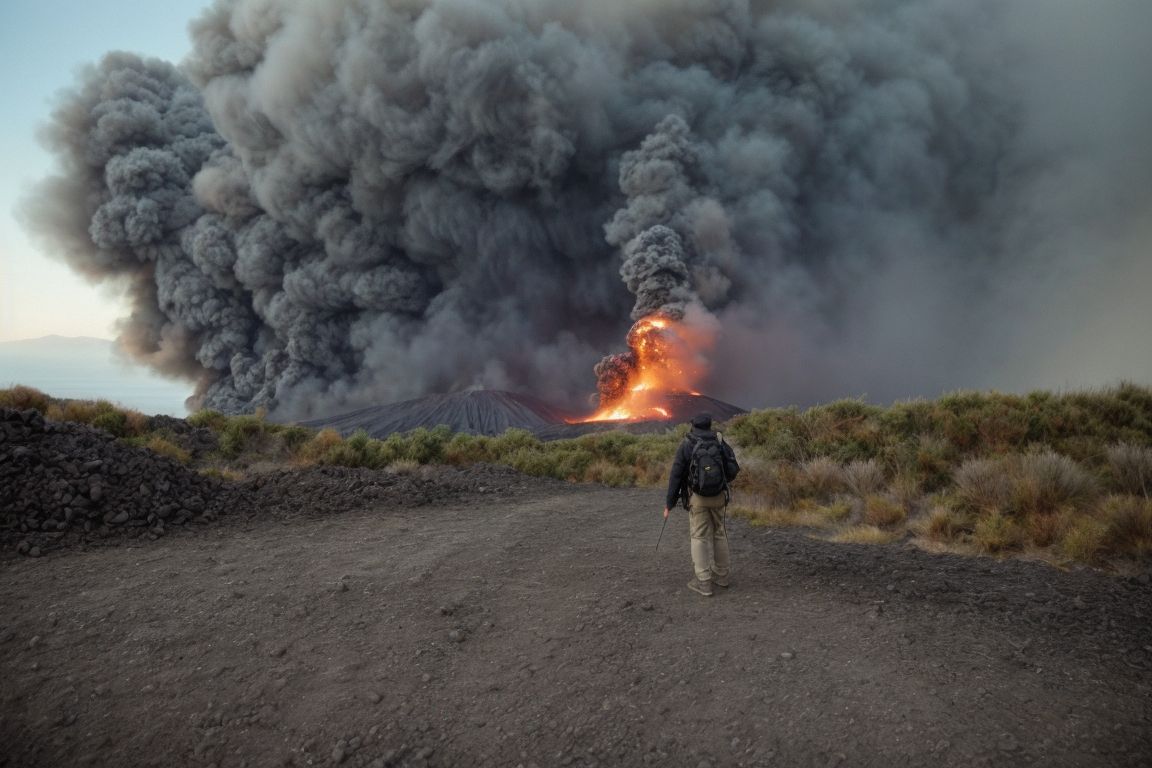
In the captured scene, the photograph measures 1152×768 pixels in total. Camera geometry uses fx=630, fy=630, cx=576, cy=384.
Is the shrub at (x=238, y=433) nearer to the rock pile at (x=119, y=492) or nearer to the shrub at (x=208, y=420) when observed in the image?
the shrub at (x=208, y=420)

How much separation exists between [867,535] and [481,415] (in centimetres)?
4091

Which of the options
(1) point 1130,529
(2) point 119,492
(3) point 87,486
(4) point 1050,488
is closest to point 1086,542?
(1) point 1130,529

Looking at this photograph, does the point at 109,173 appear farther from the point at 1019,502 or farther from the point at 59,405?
the point at 1019,502

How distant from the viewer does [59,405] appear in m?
13.5

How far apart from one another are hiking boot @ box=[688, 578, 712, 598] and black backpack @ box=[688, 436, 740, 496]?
32.5 inches

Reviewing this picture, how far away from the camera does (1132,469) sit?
25.9ft

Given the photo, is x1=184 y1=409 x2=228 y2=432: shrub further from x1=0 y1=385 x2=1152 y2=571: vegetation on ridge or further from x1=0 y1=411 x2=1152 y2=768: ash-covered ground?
x1=0 y1=411 x2=1152 y2=768: ash-covered ground

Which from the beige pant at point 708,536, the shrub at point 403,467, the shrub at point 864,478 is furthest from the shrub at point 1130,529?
the shrub at point 403,467

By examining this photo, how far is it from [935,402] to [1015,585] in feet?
26.0

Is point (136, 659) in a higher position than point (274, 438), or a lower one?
lower

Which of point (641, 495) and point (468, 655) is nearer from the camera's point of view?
point (468, 655)

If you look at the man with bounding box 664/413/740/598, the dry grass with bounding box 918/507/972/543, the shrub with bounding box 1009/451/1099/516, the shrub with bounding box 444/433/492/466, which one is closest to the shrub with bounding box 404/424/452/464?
the shrub with bounding box 444/433/492/466

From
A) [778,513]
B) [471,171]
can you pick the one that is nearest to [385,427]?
[471,171]

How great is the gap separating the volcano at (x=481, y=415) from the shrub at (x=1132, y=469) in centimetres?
3010
